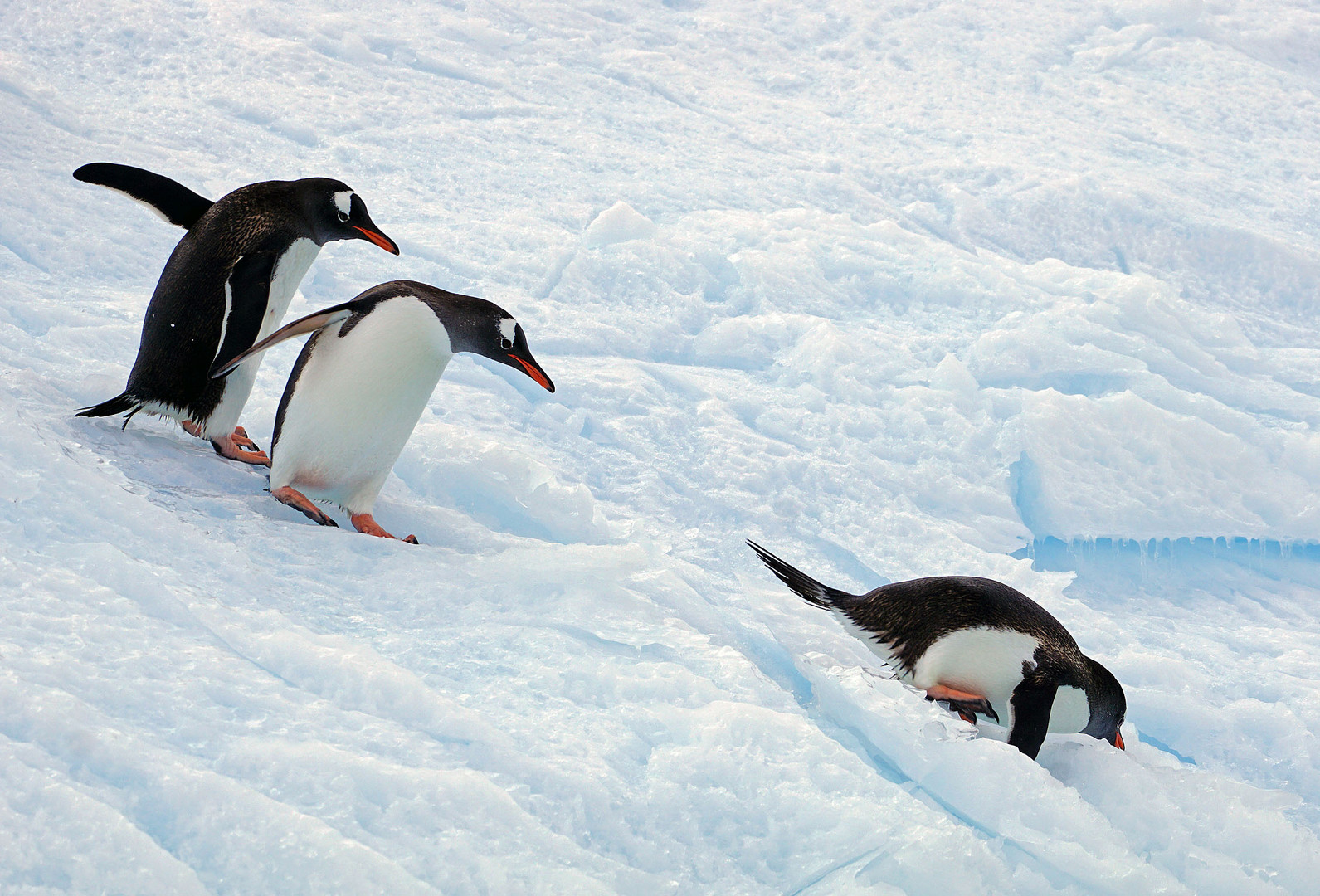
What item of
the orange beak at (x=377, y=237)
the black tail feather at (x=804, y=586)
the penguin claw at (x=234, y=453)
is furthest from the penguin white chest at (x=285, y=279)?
the black tail feather at (x=804, y=586)

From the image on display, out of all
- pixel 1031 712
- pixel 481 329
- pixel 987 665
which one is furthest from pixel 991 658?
pixel 481 329

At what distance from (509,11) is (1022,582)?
5828 millimetres

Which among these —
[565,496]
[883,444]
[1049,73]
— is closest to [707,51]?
[1049,73]

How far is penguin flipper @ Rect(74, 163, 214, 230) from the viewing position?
A: 2.75 metres

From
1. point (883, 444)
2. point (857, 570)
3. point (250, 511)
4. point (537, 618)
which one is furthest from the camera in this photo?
point (883, 444)

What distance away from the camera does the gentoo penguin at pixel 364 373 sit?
7.75 feet

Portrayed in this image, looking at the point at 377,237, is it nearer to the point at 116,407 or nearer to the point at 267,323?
the point at 267,323

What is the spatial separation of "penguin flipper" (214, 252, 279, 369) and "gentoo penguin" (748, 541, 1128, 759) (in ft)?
5.09

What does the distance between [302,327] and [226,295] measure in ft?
0.96

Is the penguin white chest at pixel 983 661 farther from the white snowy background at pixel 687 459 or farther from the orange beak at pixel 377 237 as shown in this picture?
the orange beak at pixel 377 237

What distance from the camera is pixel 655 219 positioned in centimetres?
549

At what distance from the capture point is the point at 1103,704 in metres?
2.21

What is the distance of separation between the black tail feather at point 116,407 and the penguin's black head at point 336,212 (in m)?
0.57

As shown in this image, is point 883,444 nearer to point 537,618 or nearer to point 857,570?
point 857,570
